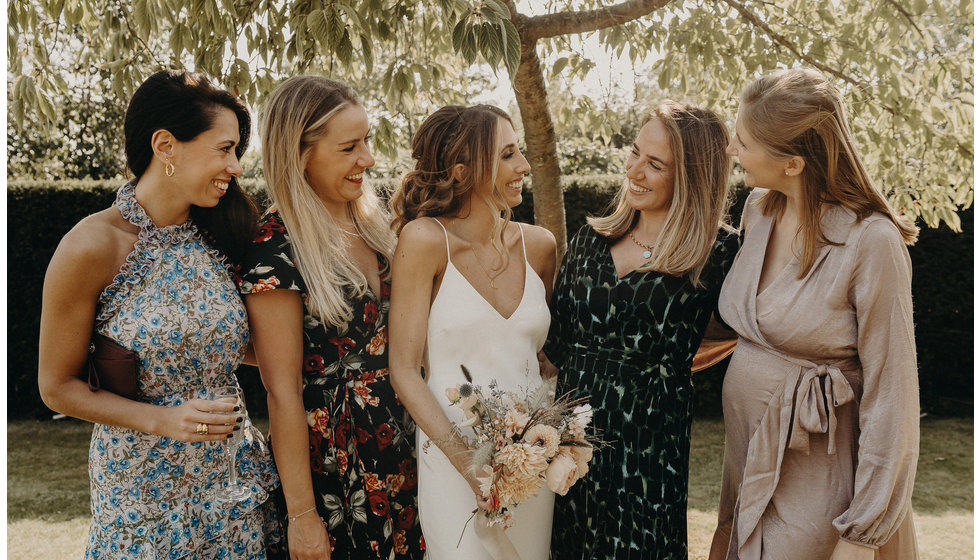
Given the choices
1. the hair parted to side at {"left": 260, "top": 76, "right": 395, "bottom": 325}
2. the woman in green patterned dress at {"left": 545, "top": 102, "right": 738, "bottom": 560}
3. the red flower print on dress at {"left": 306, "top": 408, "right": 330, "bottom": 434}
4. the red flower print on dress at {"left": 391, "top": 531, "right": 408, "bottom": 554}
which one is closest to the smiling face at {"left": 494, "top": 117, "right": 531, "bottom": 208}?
the woman in green patterned dress at {"left": 545, "top": 102, "right": 738, "bottom": 560}

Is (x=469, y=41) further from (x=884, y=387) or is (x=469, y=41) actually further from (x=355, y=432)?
(x=884, y=387)

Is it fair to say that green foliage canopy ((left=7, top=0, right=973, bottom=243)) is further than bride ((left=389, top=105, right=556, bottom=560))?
Yes

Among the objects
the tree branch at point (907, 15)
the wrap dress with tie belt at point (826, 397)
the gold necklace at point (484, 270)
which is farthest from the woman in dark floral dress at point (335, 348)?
the tree branch at point (907, 15)

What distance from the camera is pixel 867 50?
4668mm

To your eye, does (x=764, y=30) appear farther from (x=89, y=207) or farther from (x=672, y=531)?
(x=89, y=207)

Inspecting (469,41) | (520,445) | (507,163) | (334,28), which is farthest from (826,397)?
(334,28)

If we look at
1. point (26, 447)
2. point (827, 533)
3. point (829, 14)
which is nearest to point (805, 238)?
point (827, 533)

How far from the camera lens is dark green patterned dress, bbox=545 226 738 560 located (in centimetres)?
265

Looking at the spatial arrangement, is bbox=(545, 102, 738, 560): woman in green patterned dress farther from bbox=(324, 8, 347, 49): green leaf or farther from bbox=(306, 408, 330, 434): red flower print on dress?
bbox=(324, 8, 347, 49): green leaf

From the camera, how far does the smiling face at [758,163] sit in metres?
2.46

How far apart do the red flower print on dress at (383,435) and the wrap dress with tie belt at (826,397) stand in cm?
120

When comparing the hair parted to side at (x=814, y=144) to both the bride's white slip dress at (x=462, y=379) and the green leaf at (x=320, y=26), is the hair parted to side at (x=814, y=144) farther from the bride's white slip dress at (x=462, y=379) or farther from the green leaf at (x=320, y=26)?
the green leaf at (x=320, y=26)

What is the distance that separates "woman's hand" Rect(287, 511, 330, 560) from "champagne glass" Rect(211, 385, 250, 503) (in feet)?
0.63

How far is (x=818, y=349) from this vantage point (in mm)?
2312
